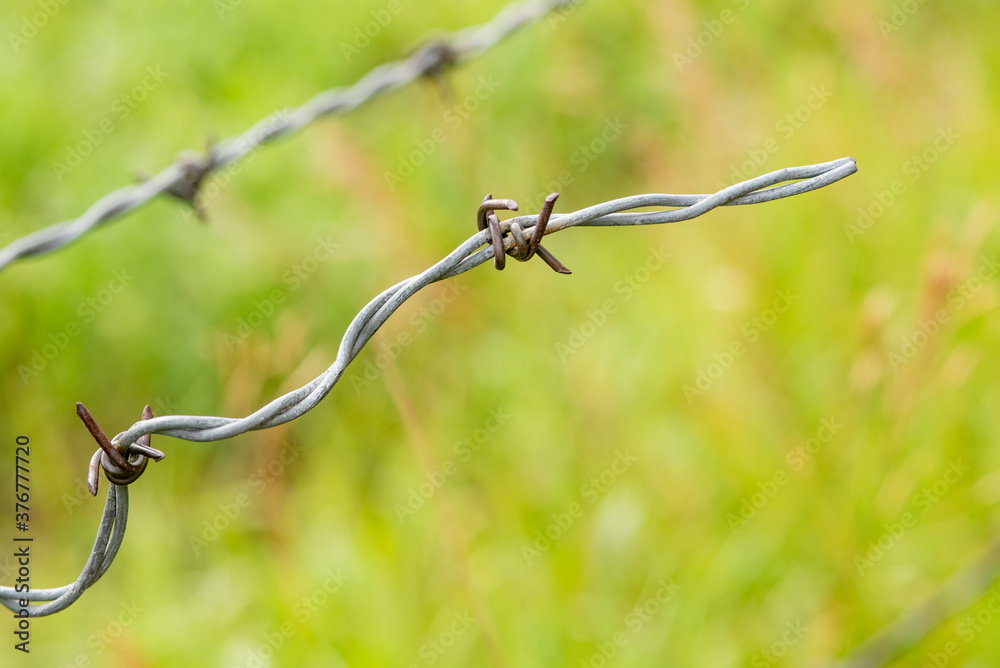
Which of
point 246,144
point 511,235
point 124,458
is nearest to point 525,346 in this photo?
point 246,144

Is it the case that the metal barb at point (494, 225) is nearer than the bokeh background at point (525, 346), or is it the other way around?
the metal barb at point (494, 225)

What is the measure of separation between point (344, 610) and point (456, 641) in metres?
0.26

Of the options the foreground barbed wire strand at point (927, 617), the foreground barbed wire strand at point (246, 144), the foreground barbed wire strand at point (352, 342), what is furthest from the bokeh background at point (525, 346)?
the foreground barbed wire strand at point (352, 342)

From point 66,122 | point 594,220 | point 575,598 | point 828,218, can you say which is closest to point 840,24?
point 828,218

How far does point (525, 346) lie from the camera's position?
7.70 ft

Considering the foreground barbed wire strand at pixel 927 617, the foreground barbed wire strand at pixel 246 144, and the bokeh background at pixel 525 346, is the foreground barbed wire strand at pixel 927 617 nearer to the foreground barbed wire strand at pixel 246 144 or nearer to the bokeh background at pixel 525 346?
the bokeh background at pixel 525 346

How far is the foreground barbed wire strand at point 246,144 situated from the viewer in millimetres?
1302

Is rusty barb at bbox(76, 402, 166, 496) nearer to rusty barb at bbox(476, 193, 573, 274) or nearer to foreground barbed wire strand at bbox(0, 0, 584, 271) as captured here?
rusty barb at bbox(476, 193, 573, 274)

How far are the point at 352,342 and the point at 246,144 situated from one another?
0.75 m

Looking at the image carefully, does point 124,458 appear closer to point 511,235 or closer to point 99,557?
point 99,557

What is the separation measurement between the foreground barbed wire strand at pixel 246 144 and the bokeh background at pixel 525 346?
12.8 inches

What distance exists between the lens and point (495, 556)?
1.83 metres

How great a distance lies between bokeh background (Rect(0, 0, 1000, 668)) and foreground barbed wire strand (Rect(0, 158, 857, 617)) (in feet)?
2.22

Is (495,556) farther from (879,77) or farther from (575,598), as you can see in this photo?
(879,77)
